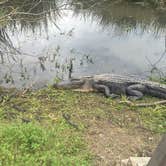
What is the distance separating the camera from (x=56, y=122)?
516 cm

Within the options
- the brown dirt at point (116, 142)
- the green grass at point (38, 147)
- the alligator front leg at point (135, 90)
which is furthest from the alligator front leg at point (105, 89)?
the green grass at point (38, 147)

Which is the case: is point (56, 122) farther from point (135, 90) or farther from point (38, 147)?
point (135, 90)

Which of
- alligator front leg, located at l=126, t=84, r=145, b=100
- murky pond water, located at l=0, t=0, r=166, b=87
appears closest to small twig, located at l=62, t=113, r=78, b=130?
alligator front leg, located at l=126, t=84, r=145, b=100

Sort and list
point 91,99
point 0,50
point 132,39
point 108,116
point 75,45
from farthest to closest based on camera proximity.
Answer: point 132,39, point 75,45, point 0,50, point 91,99, point 108,116

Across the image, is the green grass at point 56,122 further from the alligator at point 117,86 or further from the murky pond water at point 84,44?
the murky pond water at point 84,44

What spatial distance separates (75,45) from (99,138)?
159 inches

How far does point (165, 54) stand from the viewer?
342 inches

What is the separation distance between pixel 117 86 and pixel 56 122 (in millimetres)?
1564

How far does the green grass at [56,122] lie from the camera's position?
4.24 metres

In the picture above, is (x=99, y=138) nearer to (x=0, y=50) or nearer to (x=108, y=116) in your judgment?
(x=108, y=116)

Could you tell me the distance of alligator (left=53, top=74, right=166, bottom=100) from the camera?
6.31 metres

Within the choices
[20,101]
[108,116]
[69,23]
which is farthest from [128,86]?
[69,23]

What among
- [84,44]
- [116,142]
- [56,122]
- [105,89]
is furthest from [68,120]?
[84,44]

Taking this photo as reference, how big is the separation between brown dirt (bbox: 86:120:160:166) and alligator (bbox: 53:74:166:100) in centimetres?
113
